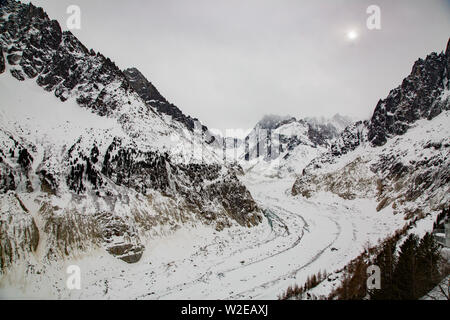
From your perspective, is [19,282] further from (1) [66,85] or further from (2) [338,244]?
(2) [338,244]

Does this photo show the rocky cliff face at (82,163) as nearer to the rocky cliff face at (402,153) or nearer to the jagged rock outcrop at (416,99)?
the rocky cliff face at (402,153)

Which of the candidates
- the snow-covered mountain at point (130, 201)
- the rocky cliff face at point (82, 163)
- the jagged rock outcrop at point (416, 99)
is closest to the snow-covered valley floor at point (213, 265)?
the snow-covered mountain at point (130, 201)

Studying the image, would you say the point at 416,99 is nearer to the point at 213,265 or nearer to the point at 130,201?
the point at 213,265

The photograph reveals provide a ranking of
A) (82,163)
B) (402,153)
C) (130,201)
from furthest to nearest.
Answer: (402,153), (130,201), (82,163)

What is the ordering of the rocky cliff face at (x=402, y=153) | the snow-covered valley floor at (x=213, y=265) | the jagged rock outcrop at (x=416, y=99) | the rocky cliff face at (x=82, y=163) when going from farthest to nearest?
the jagged rock outcrop at (x=416, y=99) < the rocky cliff face at (x=402, y=153) < the rocky cliff face at (x=82, y=163) < the snow-covered valley floor at (x=213, y=265)

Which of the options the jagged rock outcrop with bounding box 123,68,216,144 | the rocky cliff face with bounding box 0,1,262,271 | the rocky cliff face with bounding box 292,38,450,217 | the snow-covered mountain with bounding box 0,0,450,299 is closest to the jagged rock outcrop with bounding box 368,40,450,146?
the rocky cliff face with bounding box 292,38,450,217

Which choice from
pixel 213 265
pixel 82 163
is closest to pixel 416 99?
pixel 213 265
